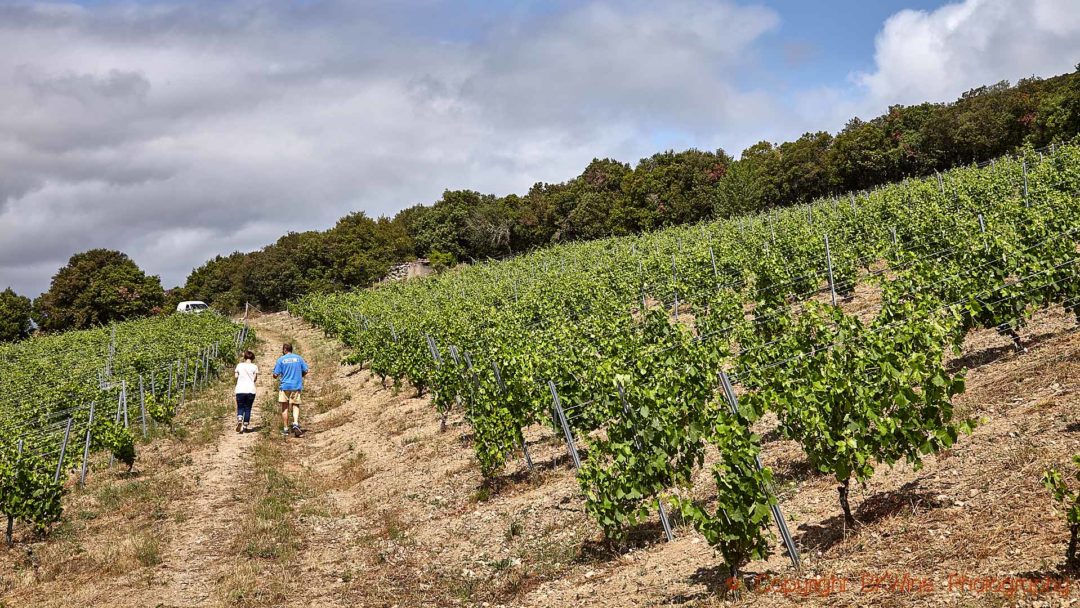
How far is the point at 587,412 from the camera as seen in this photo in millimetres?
9852

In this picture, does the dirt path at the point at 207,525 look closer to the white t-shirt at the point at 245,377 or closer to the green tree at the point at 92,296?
the white t-shirt at the point at 245,377

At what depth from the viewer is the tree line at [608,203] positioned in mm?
48938

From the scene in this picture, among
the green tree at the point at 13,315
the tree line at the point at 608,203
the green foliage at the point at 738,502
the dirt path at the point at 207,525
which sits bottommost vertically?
the dirt path at the point at 207,525

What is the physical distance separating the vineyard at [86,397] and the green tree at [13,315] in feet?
78.8

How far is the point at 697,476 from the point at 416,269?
5568 centimetres

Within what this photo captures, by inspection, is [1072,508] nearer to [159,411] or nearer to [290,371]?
[290,371]

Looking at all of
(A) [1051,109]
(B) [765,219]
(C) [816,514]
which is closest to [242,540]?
(C) [816,514]

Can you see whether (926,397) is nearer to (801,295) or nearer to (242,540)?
(242,540)

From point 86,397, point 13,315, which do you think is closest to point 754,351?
point 86,397

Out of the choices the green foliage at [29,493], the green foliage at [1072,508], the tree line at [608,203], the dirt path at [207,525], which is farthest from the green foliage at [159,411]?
the tree line at [608,203]

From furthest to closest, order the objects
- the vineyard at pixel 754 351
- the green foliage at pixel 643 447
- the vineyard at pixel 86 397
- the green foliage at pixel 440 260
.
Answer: the green foliage at pixel 440 260
the vineyard at pixel 86 397
the green foliage at pixel 643 447
the vineyard at pixel 754 351

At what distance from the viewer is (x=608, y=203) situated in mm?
62500

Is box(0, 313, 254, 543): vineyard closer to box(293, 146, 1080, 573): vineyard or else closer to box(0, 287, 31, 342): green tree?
box(293, 146, 1080, 573): vineyard

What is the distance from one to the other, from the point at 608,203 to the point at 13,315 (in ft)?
151
